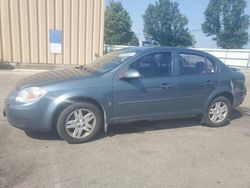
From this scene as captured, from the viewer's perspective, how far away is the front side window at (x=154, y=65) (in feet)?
15.1

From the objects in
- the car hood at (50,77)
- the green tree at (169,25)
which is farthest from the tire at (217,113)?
the green tree at (169,25)

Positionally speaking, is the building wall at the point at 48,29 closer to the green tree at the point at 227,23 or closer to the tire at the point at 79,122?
the tire at the point at 79,122

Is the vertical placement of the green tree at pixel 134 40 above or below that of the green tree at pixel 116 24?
below

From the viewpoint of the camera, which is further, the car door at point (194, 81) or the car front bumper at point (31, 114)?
the car door at point (194, 81)

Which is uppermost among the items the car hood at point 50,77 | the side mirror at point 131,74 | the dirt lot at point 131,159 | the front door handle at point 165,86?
the side mirror at point 131,74

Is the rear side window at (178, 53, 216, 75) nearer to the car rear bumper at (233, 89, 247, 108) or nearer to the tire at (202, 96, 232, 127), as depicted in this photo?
the tire at (202, 96, 232, 127)

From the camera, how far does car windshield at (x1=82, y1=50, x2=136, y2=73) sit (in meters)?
4.57

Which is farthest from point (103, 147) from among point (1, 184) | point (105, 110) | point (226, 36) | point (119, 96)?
point (226, 36)

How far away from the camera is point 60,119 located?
405 centimetres

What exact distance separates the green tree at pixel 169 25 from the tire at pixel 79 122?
5872cm

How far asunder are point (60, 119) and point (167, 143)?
1.78 metres

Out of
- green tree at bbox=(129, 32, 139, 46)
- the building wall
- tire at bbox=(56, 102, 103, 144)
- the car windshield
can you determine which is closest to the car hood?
the car windshield

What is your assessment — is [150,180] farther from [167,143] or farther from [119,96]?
[119,96]

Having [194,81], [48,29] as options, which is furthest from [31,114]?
[48,29]
